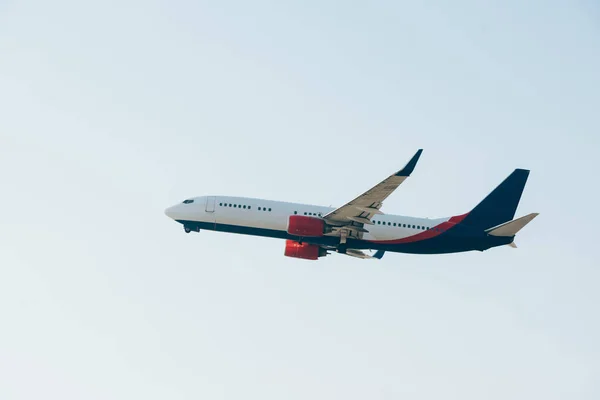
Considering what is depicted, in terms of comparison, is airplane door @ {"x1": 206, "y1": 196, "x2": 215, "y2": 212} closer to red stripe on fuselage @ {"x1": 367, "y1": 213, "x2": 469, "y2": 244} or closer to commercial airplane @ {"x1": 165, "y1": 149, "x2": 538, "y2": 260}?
commercial airplane @ {"x1": 165, "y1": 149, "x2": 538, "y2": 260}

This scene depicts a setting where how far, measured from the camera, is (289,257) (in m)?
89.1

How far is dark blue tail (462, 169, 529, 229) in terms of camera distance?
288 ft

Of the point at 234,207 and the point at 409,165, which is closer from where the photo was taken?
the point at 409,165

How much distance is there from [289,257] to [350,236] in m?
6.71

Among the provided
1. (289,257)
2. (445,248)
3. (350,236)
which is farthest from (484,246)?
(289,257)

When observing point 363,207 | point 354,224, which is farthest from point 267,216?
point 363,207

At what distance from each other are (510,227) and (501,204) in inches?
184

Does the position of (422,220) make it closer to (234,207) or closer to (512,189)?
(512,189)

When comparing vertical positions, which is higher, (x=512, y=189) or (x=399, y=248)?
(x=512, y=189)

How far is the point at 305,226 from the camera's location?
84.1 metres

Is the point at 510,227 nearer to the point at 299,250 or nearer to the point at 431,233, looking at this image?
the point at 431,233

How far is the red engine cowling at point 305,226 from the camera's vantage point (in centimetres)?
8406

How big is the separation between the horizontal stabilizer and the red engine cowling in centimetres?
1505

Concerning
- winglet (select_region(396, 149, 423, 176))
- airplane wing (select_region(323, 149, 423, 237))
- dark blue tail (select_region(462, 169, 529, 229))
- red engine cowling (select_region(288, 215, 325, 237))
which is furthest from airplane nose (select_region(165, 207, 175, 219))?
dark blue tail (select_region(462, 169, 529, 229))
